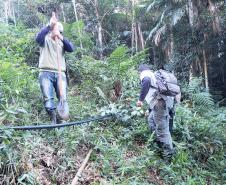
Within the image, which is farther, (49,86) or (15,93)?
(15,93)

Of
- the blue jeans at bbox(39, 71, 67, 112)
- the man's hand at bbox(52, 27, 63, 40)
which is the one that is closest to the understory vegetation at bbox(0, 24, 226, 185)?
the blue jeans at bbox(39, 71, 67, 112)

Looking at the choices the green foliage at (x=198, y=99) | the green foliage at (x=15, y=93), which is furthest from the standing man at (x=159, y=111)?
the green foliage at (x=198, y=99)

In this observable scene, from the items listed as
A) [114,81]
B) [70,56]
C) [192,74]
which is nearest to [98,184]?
[114,81]

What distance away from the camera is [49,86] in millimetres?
6031

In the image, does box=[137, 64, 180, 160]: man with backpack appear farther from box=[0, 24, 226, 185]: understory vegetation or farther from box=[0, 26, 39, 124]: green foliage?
box=[0, 26, 39, 124]: green foliage

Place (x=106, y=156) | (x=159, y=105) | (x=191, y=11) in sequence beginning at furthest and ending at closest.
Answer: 1. (x=191, y=11)
2. (x=159, y=105)
3. (x=106, y=156)

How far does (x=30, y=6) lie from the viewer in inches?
687

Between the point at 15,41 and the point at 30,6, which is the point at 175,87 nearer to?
the point at 15,41

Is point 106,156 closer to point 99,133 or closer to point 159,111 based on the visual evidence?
point 99,133

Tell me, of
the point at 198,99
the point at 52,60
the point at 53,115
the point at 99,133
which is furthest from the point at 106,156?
the point at 198,99

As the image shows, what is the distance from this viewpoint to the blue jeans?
592cm

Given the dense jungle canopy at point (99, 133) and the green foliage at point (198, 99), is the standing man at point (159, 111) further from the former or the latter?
the green foliage at point (198, 99)

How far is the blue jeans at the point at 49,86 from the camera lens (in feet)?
19.4

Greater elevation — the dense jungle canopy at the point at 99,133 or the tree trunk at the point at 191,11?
the tree trunk at the point at 191,11
